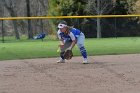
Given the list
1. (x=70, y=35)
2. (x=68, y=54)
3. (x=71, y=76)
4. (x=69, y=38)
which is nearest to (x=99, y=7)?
(x=68, y=54)

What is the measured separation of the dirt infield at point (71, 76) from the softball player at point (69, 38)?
46 cm

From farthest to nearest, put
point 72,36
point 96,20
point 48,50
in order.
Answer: point 96,20, point 48,50, point 72,36

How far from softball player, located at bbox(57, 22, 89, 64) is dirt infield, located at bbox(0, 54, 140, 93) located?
0.46 m

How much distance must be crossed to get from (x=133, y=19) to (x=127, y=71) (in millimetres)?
25224

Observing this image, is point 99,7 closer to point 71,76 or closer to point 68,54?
point 68,54

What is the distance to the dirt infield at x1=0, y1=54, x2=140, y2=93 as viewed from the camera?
10.2 metres

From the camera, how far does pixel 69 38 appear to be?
15.4 metres

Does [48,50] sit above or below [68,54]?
below

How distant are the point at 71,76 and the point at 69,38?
3.35 metres

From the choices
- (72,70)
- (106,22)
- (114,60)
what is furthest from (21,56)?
(106,22)

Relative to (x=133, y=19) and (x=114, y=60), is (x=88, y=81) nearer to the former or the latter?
(x=114, y=60)

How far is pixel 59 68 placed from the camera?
14.1 metres

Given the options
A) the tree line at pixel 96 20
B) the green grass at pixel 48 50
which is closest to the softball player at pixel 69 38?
the green grass at pixel 48 50

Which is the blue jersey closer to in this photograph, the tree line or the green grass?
the green grass
